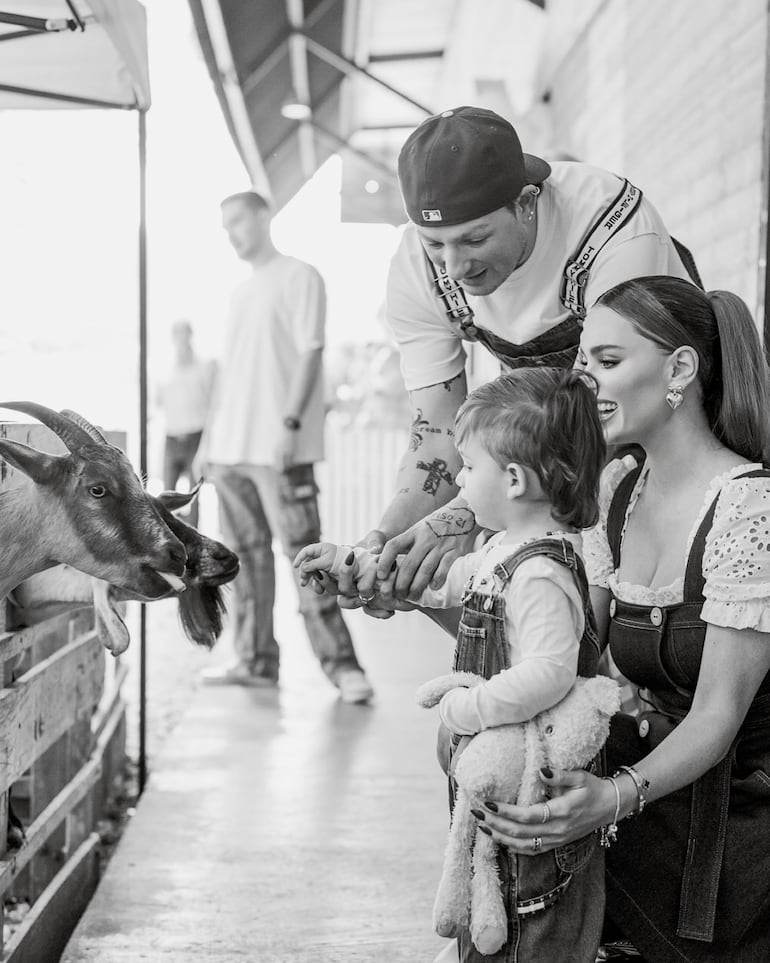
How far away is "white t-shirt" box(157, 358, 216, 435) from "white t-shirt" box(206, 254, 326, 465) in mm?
3320

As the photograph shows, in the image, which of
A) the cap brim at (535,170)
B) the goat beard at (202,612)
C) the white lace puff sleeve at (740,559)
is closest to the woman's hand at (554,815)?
the white lace puff sleeve at (740,559)

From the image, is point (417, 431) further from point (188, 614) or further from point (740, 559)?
point (740, 559)

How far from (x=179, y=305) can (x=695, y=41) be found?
5884 mm

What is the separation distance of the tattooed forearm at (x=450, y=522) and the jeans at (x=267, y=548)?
2512mm

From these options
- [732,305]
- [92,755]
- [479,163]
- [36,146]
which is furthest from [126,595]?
[36,146]

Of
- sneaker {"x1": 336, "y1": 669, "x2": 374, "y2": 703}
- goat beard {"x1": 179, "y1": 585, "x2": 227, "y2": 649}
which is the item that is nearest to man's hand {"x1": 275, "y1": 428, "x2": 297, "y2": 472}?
sneaker {"x1": 336, "y1": 669, "x2": 374, "y2": 703}

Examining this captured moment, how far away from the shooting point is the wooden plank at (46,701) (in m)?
1.95

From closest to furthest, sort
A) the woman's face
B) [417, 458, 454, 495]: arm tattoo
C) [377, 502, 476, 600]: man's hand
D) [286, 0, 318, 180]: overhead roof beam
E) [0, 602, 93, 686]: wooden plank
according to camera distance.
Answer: the woman's face, [377, 502, 476, 600]: man's hand, [0, 602, 93, 686]: wooden plank, [417, 458, 454, 495]: arm tattoo, [286, 0, 318, 180]: overhead roof beam

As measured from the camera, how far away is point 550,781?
145 cm

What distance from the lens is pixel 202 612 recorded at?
1993 mm

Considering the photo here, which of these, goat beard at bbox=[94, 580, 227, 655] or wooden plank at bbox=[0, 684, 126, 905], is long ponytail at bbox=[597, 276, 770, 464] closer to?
goat beard at bbox=[94, 580, 227, 655]

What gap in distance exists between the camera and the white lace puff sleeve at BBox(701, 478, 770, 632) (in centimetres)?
158

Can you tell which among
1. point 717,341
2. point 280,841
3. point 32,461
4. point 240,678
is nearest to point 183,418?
point 240,678

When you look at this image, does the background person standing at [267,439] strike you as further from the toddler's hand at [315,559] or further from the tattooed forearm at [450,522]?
the toddler's hand at [315,559]
